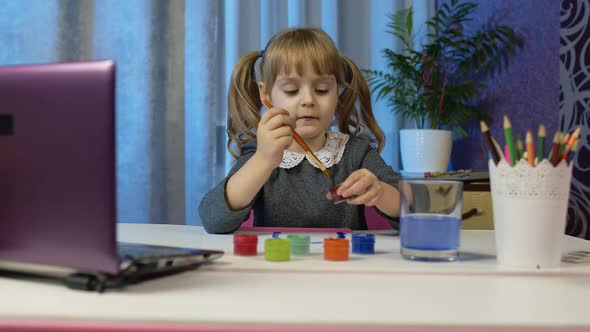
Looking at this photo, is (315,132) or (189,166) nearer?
(315,132)

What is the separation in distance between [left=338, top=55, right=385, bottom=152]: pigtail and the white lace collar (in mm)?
160

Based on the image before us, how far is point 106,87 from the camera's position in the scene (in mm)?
463

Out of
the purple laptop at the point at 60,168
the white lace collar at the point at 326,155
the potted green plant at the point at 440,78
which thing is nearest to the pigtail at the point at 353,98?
the white lace collar at the point at 326,155

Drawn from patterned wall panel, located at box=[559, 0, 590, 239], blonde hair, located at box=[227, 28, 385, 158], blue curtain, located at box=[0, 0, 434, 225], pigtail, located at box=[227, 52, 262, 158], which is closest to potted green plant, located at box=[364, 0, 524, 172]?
patterned wall panel, located at box=[559, 0, 590, 239]

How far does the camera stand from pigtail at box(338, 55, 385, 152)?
161 cm

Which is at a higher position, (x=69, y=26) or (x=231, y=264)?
(x=69, y=26)

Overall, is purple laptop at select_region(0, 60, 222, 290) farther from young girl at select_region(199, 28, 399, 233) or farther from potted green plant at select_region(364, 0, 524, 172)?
potted green plant at select_region(364, 0, 524, 172)

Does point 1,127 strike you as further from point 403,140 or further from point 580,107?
point 580,107

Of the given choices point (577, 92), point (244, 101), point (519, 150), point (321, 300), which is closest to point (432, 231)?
point (519, 150)

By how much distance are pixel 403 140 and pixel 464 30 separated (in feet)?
2.20

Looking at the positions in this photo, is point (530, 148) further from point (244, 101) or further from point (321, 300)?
point (244, 101)

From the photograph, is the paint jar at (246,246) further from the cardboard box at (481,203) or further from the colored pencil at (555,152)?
the cardboard box at (481,203)

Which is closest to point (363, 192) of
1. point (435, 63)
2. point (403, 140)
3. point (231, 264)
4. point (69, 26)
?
point (231, 264)

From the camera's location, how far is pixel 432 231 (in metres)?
0.70
